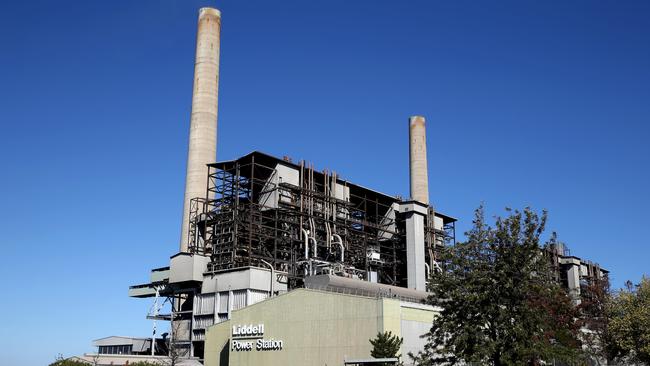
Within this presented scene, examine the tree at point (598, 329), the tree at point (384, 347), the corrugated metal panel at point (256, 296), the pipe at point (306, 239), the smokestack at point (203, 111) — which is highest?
the smokestack at point (203, 111)

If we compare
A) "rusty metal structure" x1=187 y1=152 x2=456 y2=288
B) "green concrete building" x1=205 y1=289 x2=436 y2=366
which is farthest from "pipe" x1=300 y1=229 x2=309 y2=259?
"green concrete building" x1=205 y1=289 x2=436 y2=366

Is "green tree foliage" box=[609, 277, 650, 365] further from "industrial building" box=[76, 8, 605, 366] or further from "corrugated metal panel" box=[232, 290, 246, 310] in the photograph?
"corrugated metal panel" box=[232, 290, 246, 310]

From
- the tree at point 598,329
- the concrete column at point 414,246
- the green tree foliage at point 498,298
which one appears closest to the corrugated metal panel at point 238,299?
the concrete column at point 414,246

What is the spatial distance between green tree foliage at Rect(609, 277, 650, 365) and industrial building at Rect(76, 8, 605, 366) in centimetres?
1724

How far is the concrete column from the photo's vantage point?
8569 cm

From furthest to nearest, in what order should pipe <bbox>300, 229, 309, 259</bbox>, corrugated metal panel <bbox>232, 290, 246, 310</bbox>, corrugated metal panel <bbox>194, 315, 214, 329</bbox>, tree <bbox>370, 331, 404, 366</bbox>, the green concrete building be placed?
pipe <bbox>300, 229, 309, 259</bbox> < corrugated metal panel <bbox>194, 315, 214, 329</bbox> < corrugated metal panel <bbox>232, 290, 246, 310</bbox> < the green concrete building < tree <bbox>370, 331, 404, 366</bbox>

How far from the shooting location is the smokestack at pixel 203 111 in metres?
84.7

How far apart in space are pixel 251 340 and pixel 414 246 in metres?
33.9

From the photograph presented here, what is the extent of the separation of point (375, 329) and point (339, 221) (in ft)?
118

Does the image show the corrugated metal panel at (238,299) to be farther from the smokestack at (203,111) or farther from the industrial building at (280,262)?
the smokestack at (203,111)

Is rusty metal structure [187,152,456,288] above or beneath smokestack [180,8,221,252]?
beneath

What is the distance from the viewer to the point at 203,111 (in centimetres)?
8662

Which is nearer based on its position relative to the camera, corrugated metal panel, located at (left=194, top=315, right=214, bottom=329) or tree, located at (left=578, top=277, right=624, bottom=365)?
tree, located at (left=578, top=277, right=624, bottom=365)

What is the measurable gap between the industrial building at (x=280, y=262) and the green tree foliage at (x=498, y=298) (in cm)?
1566
